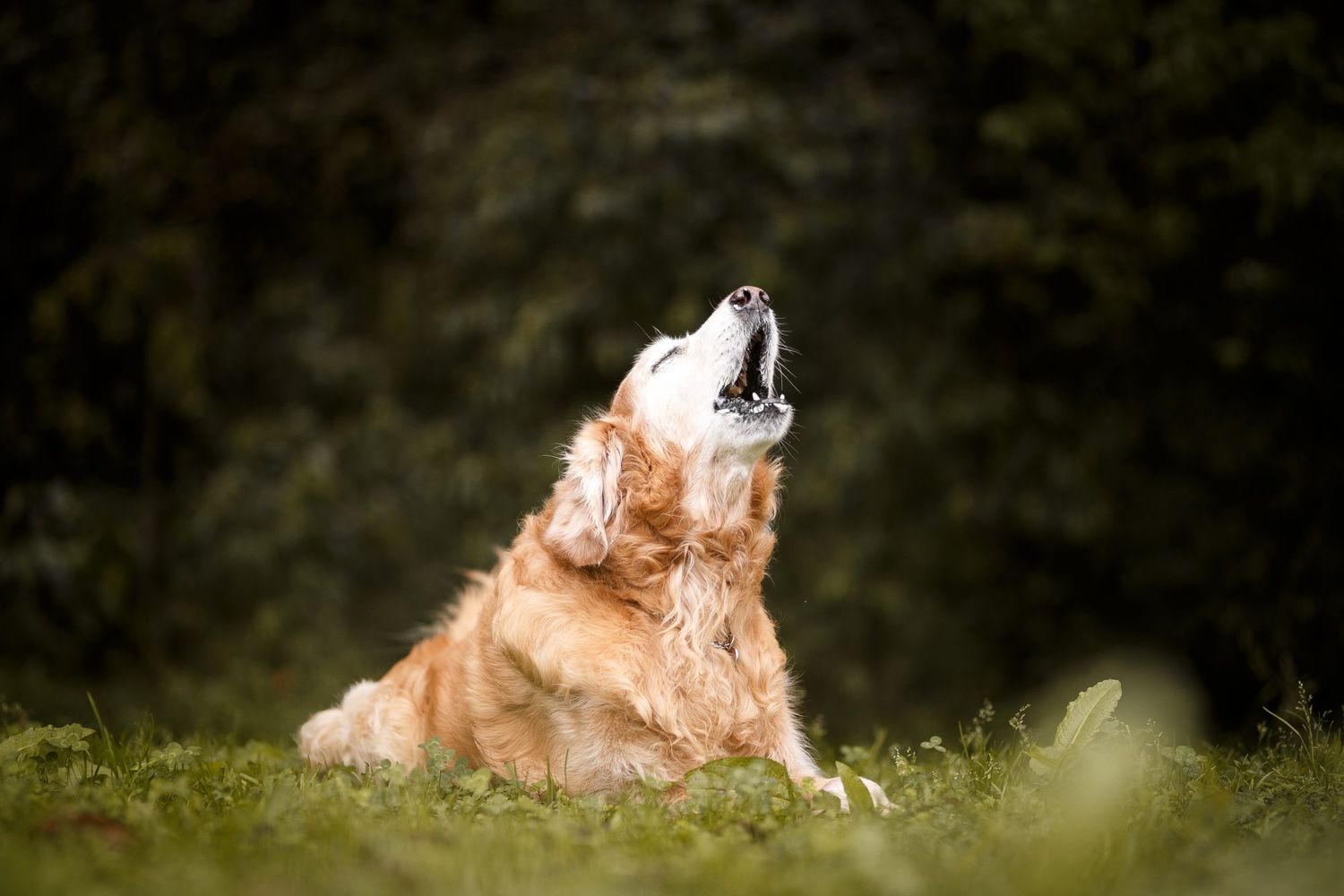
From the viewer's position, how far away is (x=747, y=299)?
3514 mm

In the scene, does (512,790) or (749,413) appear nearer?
(512,790)

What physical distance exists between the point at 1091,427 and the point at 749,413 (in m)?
3.20

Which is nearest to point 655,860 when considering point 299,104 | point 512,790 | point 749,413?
point 512,790

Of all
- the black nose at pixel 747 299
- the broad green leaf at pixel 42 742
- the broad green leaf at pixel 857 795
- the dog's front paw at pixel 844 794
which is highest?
the black nose at pixel 747 299

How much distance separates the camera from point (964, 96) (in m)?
6.12

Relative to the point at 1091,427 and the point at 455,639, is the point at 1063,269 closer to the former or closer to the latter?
the point at 1091,427

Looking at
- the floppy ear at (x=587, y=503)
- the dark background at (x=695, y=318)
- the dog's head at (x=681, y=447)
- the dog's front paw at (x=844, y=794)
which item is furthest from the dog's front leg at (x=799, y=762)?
the dark background at (x=695, y=318)

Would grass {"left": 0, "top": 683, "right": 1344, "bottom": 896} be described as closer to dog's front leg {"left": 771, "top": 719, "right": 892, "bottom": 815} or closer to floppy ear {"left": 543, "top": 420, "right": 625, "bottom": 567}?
dog's front leg {"left": 771, "top": 719, "right": 892, "bottom": 815}

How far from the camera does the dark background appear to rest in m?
5.37

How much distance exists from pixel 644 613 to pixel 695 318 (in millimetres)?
3072

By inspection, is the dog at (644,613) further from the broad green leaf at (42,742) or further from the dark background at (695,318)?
the dark background at (695,318)

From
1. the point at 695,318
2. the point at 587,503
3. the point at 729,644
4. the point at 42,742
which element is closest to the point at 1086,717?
the point at 729,644

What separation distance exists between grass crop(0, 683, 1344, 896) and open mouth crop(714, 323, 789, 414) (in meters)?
1.07

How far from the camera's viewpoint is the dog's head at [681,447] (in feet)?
A: 10.5
